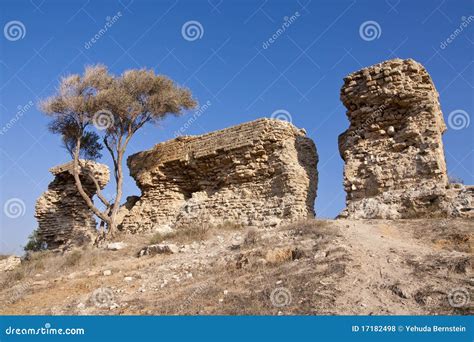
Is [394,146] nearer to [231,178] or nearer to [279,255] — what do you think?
[279,255]

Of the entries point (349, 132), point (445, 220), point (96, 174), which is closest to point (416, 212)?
point (445, 220)

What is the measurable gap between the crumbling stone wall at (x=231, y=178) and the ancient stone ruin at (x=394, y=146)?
1.41 m

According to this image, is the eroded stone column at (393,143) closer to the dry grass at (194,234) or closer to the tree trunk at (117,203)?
the dry grass at (194,234)

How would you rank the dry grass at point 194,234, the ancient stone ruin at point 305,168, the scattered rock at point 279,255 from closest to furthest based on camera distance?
the scattered rock at point 279,255, the ancient stone ruin at point 305,168, the dry grass at point 194,234

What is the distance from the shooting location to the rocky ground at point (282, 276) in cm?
523

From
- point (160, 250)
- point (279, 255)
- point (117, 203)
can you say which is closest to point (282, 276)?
point (279, 255)

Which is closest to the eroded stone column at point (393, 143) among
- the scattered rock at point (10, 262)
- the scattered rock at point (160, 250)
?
the scattered rock at point (160, 250)

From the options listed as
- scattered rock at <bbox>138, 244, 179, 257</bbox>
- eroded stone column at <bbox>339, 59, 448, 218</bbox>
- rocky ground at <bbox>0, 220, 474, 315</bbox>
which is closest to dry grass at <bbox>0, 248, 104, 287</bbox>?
rocky ground at <bbox>0, 220, 474, 315</bbox>

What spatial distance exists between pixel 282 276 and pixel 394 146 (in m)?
5.29

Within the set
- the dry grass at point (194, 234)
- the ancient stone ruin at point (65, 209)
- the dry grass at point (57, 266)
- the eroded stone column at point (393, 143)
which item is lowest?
the dry grass at point (57, 266)

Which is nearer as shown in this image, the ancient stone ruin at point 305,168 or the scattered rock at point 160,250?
the scattered rock at point 160,250

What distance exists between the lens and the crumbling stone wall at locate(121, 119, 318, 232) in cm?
1171

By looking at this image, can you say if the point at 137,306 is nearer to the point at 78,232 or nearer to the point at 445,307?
the point at 445,307

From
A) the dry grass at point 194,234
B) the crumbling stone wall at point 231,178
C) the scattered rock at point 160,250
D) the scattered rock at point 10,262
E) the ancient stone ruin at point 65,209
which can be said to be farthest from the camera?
the ancient stone ruin at point 65,209
